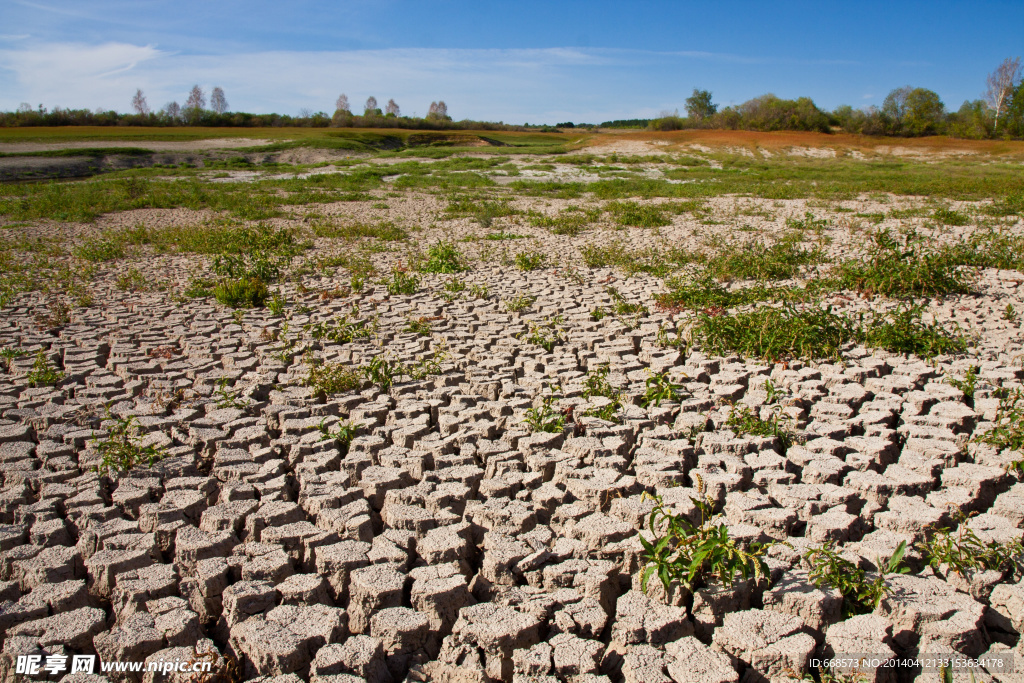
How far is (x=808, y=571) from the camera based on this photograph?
2734 mm

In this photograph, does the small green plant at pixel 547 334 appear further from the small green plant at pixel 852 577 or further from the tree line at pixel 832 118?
the tree line at pixel 832 118

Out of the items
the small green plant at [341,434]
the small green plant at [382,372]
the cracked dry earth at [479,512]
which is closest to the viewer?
the cracked dry earth at [479,512]

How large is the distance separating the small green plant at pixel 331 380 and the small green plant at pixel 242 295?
115 inches

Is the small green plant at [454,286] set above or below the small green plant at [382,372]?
above

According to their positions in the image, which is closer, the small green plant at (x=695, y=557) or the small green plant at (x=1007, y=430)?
the small green plant at (x=695, y=557)

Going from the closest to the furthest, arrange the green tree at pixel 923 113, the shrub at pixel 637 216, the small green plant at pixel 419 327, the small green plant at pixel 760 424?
the small green plant at pixel 760 424, the small green plant at pixel 419 327, the shrub at pixel 637 216, the green tree at pixel 923 113

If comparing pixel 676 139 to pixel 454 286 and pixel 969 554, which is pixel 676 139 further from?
pixel 969 554

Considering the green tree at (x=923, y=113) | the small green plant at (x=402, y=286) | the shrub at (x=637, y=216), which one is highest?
the green tree at (x=923, y=113)

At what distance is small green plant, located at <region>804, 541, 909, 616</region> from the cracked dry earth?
0.18ft

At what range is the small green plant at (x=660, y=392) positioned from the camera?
4.52 metres

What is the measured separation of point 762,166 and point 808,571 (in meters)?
31.4

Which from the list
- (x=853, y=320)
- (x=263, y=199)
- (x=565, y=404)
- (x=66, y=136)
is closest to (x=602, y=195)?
(x=263, y=199)

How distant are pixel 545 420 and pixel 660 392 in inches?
36.3

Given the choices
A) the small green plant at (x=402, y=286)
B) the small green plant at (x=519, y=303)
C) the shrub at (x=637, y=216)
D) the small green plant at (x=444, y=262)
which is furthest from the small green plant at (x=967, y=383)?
the shrub at (x=637, y=216)
